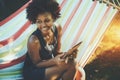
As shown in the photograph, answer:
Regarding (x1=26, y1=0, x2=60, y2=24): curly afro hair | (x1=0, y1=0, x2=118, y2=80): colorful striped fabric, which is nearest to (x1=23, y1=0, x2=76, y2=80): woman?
(x1=26, y1=0, x2=60, y2=24): curly afro hair

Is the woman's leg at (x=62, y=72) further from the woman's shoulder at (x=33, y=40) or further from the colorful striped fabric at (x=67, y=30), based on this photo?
the woman's shoulder at (x=33, y=40)

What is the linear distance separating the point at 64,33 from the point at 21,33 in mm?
543

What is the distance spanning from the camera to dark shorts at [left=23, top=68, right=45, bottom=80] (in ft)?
11.6

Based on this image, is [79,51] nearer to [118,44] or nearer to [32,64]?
[32,64]

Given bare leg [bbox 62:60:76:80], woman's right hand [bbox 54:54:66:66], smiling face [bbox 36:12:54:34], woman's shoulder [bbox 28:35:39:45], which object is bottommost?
bare leg [bbox 62:60:76:80]

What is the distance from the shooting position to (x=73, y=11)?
4.11 m

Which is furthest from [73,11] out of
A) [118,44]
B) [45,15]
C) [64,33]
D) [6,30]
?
[118,44]

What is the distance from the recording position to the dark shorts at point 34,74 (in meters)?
3.53

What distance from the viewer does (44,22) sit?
3.62m

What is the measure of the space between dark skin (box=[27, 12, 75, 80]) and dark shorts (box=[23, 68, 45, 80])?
47 millimetres

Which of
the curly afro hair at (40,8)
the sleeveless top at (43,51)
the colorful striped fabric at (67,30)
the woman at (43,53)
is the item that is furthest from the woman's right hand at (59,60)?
the curly afro hair at (40,8)

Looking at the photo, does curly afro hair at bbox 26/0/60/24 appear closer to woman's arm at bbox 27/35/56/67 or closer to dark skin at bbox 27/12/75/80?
dark skin at bbox 27/12/75/80

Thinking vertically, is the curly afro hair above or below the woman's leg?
above

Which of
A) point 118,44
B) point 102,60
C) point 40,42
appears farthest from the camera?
point 118,44
